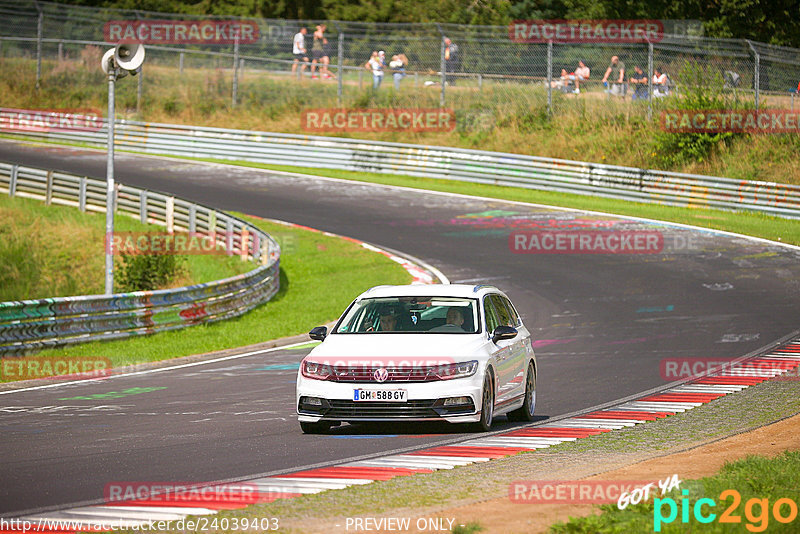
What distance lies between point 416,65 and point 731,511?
3620 cm

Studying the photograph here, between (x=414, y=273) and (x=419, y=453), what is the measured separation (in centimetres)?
1490

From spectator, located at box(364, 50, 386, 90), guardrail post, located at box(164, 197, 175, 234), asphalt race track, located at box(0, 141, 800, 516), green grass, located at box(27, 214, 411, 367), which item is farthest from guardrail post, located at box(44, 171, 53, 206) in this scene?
spectator, located at box(364, 50, 386, 90)

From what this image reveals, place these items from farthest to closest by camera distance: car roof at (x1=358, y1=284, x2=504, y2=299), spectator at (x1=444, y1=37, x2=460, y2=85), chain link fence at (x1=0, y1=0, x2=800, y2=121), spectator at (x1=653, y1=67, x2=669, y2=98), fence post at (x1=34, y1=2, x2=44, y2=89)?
fence post at (x1=34, y1=2, x2=44, y2=89), spectator at (x1=444, y1=37, x2=460, y2=85), spectator at (x1=653, y1=67, x2=669, y2=98), chain link fence at (x1=0, y1=0, x2=800, y2=121), car roof at (x1=358, y1=284, x2=504, y2=299)

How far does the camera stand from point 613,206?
33.7 metres

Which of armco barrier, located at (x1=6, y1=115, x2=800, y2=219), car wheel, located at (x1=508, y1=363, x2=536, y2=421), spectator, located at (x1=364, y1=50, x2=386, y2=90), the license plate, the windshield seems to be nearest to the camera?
the license plate

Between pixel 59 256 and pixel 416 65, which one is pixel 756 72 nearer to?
pixel 416 65

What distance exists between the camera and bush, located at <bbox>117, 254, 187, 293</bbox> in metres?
25.2

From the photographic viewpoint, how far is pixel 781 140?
36.0 meters

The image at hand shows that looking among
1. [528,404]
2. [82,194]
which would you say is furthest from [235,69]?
[528,404]

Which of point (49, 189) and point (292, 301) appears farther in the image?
point (49, 189)

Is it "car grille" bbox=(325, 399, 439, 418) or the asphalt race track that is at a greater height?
"car grille" bbox=(325, 399, 439, 418)

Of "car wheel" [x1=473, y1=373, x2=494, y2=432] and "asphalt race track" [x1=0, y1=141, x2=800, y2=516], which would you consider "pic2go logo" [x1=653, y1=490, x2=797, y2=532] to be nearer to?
"asphalt race track" [x1=0, y1=141, x2=800, y2=516]

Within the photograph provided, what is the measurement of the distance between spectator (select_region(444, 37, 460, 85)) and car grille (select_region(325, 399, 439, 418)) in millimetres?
30373

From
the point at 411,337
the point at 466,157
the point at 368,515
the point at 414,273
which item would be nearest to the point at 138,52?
the point at 414,273
